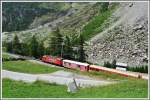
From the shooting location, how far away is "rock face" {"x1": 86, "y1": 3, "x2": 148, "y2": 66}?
33.6 ft

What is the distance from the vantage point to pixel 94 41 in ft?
34.7

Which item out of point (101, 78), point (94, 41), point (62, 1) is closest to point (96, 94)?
point (101, 78)

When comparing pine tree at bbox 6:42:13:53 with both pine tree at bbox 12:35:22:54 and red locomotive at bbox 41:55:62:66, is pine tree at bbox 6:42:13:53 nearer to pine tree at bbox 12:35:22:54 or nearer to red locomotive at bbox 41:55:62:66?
pine tree at bbox 12:35:22:54

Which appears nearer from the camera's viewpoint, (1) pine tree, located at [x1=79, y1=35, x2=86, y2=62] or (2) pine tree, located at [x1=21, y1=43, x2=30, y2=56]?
(1) pine tree, located at [x1=79, y1=35, x2=86, y2=62]

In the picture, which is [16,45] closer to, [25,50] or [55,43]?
[25,50]

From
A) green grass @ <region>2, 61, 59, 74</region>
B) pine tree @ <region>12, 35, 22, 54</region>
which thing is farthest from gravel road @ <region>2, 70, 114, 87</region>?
pine tree @ <region>12, 35, 22, 54</region>

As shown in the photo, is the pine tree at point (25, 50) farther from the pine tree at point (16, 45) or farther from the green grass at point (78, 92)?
the green grass at point (78, 92)

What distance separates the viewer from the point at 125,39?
34.2ft

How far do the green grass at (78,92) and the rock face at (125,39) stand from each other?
0.59 metres

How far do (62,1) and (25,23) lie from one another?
3.47 ft

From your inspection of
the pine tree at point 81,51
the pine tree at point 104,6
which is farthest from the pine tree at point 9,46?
the pine tree at point 104,6

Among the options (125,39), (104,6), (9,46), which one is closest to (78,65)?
(125,39)

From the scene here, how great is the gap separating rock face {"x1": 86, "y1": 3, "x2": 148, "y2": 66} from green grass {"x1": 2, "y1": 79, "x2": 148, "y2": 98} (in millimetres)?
586

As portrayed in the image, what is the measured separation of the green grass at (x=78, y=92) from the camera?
9992 millimetres
